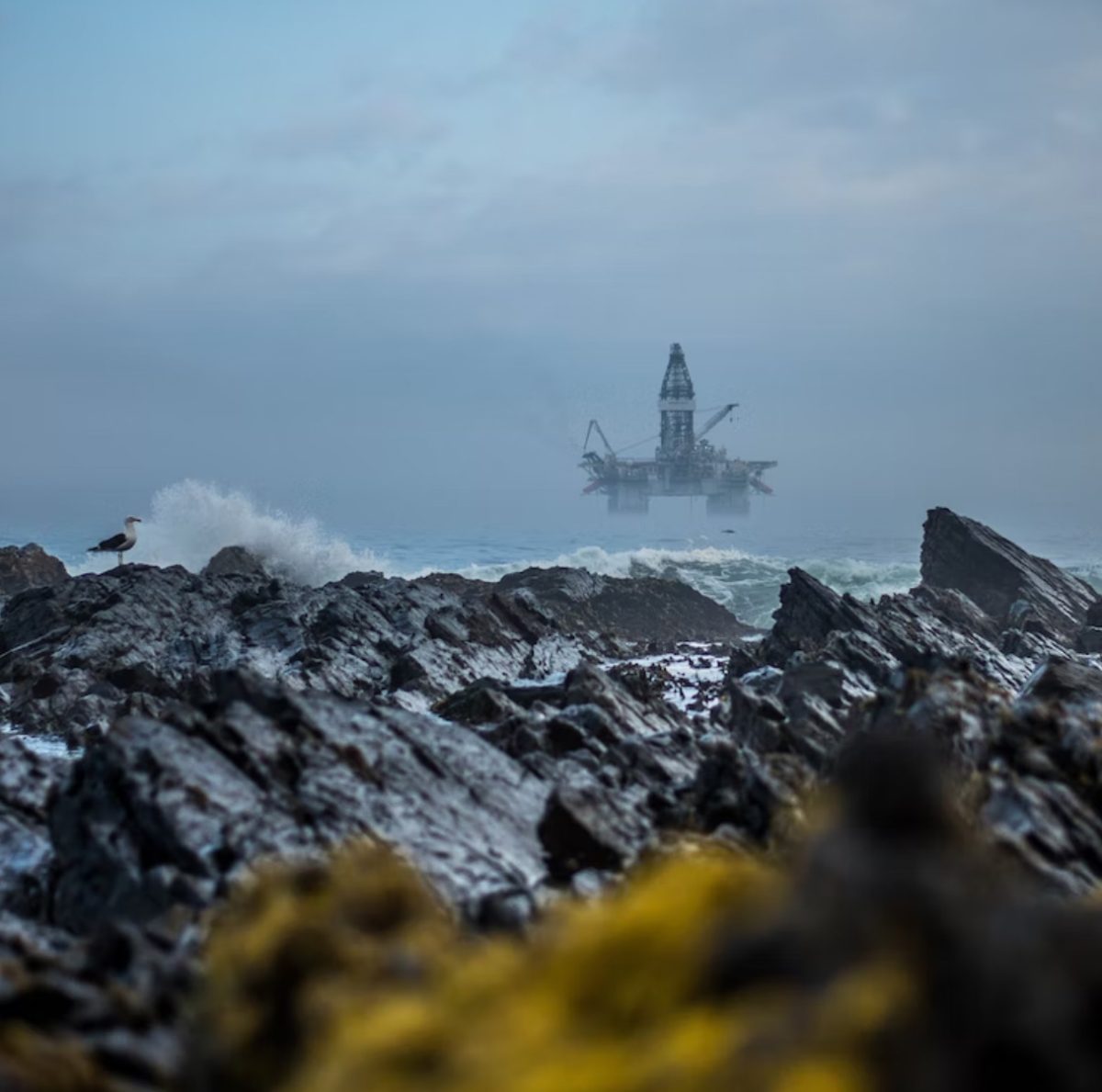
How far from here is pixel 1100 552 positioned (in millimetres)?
139750

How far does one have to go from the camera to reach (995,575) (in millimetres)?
56938

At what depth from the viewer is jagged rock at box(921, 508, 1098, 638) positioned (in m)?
53.3

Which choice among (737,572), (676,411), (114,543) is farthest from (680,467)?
(114,543)

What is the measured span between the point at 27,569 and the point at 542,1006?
6417cm

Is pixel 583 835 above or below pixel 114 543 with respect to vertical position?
below

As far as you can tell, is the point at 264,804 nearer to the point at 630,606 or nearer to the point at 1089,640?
the point at 1089,640

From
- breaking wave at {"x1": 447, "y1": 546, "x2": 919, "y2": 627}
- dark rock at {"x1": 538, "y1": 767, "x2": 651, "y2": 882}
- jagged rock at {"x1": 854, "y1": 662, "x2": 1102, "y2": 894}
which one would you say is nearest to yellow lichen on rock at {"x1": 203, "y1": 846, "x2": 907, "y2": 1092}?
dark rock at {"x1": 538, "y1": 767, "x2": 651, "y2": 882}

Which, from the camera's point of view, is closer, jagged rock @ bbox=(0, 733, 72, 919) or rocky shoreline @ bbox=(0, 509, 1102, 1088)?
rocky shoreline @ bbox=(0, 509, 1102, 1088)

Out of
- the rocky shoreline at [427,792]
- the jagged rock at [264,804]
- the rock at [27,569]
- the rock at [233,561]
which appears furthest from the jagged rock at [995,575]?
the rock at [27,569]

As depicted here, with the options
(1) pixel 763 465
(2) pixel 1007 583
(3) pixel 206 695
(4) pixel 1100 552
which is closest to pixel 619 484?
(1) pixel 763 465

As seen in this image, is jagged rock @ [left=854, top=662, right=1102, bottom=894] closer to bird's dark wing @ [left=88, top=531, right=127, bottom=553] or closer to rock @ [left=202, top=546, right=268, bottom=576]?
bird's dark wing @ [left=88, top=531, right=127, bottom=553]

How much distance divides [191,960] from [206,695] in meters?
19.5

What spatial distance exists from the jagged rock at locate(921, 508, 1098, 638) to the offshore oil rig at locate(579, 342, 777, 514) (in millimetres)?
116752

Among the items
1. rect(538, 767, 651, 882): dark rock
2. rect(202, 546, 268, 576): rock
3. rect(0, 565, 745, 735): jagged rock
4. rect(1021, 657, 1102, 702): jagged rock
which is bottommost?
rect(538, 767, 651, 882): dark rock
